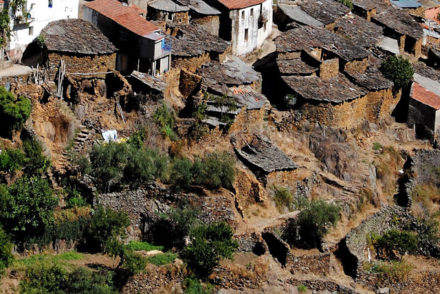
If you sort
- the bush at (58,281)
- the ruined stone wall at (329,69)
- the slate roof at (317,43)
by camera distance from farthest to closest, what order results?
1. the slate roof at (317,43)
2. the ruined stone wall at (329,69)
3. the bush at (58,281)

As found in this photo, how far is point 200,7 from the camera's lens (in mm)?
52594

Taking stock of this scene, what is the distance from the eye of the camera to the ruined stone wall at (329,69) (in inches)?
2008

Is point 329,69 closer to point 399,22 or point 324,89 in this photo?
point 324,89

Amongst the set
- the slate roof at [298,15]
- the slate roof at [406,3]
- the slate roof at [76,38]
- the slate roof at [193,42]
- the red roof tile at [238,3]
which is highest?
the slate roof at [76,38]

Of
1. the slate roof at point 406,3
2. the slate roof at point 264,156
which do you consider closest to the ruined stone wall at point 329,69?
the slate roof at point 264,156

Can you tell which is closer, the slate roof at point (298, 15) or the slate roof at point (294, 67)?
the slate roof at point (294, 67)

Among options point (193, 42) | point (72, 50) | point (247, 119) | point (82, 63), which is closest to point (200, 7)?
point (193, 42)

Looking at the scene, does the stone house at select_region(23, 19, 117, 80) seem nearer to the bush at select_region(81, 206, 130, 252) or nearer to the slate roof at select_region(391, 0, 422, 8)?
the bush at select_region(81, 206, 130, 252)

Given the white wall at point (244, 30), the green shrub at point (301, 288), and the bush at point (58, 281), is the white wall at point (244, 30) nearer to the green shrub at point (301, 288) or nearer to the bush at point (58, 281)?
the green shrub at point (301, 288)

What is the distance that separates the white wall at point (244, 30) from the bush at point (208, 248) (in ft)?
49.3

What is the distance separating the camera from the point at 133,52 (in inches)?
1833

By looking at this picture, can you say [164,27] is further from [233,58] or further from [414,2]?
[414,2]

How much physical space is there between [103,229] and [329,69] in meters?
16.9

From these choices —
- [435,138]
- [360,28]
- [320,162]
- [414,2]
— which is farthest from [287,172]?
[414,2]
